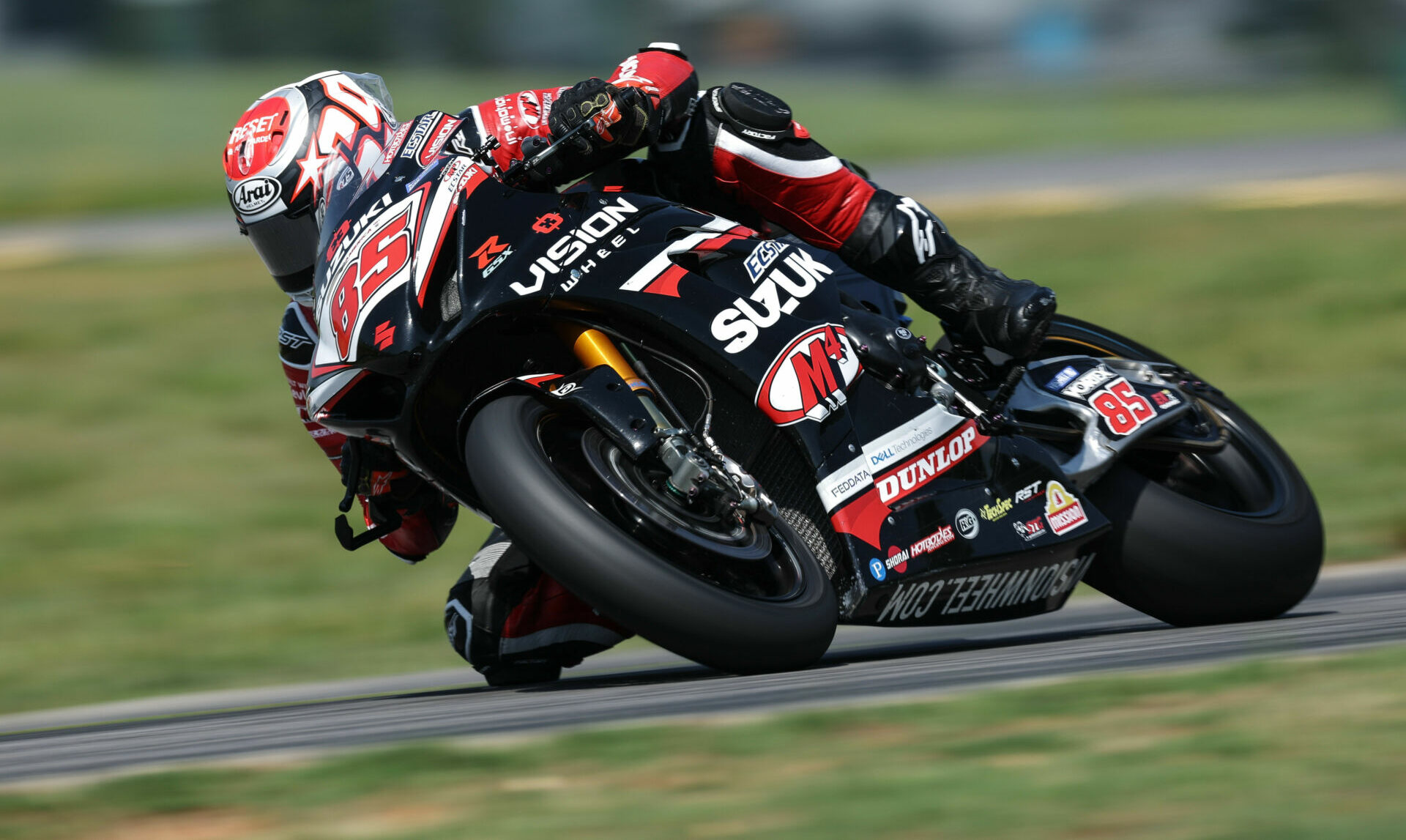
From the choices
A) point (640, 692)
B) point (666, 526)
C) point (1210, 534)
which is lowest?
point (640, 692)

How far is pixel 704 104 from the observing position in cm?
388

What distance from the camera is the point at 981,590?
3705 millimetres

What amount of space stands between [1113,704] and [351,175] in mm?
2065

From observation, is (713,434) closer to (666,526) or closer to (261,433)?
(666,526)

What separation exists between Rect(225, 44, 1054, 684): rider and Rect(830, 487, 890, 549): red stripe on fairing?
654 mm

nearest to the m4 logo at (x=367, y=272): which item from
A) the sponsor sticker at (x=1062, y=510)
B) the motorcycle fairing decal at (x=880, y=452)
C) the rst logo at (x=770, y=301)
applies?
the rst logo at (x=770, y=301)

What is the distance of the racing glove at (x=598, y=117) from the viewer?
3604 mm

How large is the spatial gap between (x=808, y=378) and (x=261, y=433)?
5.64m

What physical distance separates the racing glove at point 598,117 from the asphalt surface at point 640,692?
3.71 ft

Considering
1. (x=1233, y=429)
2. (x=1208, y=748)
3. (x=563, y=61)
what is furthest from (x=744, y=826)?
(x=563, y=61)

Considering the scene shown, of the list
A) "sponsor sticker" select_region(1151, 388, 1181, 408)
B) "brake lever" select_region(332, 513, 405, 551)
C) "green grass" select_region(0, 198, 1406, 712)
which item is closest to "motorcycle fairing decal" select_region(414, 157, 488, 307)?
"brake lever" select_region(332, 513, 405, 551)

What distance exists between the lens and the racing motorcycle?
3244 mm

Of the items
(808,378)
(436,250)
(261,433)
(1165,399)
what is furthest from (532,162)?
(261,433)

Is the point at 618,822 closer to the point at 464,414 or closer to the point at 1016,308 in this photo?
the point at 464,414
